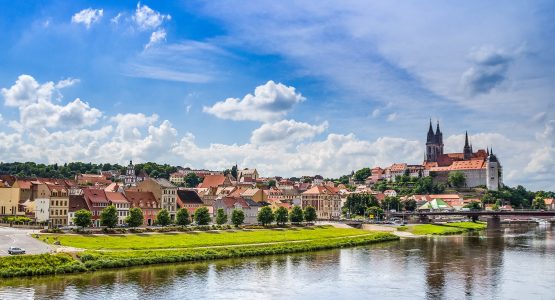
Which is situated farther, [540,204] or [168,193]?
[540,204]

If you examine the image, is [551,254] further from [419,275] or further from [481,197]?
[481,197]

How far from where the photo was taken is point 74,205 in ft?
277

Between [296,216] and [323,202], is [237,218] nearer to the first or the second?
[296,216]

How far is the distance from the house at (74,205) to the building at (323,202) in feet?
198

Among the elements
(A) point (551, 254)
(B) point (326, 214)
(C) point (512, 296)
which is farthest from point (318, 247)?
(B) point (326, 214)

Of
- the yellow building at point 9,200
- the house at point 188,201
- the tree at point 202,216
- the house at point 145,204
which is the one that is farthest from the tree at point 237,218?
the yellow building at point 9,200

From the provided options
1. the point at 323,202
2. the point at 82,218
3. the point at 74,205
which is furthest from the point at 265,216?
the point at 323,202

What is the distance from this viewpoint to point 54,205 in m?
82.2

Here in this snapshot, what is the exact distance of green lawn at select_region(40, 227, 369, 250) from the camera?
61.8 metres

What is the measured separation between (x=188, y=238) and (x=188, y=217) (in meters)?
11.7

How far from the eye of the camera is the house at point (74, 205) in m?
83.2

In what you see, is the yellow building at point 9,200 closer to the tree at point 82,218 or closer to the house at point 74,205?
the house at point 74,205

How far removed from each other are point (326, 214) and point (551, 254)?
6886cm

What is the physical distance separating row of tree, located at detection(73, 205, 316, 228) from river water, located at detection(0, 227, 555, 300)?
20354mm
